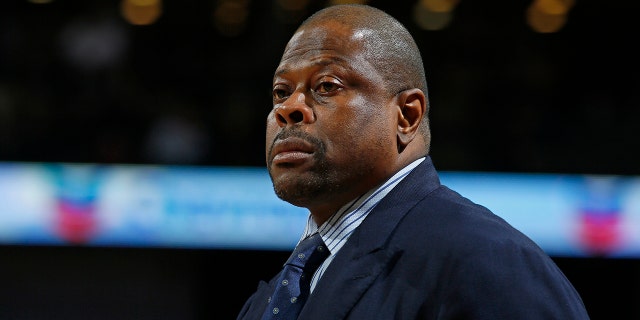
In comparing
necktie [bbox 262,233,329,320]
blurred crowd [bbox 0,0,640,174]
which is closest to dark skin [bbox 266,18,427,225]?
necktie [bbox 262,233,329,320]

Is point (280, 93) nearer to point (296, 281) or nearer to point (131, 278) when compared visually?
point (296, 281)

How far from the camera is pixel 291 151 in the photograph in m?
2.17

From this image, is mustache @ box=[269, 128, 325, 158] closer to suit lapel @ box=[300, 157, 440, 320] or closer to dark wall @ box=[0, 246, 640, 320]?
suit lapel @ box=[300, 157, 440, 320]

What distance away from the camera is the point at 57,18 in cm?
737

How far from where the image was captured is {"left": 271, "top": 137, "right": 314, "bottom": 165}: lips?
213 centimetres

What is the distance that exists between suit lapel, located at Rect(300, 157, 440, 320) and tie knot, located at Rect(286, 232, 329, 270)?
4.8 inches

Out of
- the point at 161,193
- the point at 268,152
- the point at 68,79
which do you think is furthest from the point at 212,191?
the point at 268,152

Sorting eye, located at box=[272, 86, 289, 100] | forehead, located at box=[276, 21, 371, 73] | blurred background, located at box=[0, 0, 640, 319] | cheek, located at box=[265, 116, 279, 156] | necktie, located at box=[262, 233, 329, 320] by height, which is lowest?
blurred background, located at box=[0, 0, 640, 319]

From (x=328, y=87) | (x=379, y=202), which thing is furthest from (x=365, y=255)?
(x=328, y=87)

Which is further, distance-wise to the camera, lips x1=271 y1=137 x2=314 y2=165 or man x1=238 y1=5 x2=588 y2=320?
lips x1=271 y1=137 x2=314 y2=165

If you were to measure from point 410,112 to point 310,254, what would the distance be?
43 centimetres

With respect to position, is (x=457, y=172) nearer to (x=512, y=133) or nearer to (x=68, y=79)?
(x=512, y=133)

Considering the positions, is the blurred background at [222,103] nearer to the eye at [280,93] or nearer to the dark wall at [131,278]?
the dark wall at [131,278]

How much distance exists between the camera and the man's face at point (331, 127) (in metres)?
2.13
